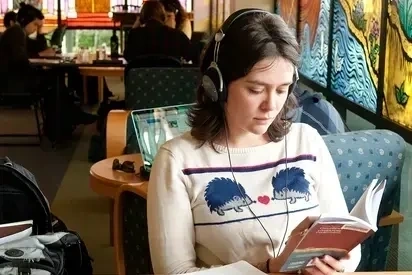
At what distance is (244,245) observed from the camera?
165 centimetres

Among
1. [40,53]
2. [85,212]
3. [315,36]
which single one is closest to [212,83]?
[315,36]

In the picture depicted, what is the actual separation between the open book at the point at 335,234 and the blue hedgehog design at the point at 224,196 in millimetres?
228

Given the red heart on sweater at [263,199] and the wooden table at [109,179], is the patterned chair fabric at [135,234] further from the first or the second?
the wooden table at [109,179]

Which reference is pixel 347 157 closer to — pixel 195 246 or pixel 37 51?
pixel 195 246

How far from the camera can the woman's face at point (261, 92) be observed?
158 cm

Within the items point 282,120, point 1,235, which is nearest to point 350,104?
point 282,120

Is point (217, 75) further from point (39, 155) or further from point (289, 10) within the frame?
point (39, 155)

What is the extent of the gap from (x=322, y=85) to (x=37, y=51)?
15.8ft

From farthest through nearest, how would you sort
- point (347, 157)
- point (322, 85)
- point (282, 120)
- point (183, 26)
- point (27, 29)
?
point (27, 29) → point (183, 26) → point (322, 85) → point (347, 157) → point (282, 120)

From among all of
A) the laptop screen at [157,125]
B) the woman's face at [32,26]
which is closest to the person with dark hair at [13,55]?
the woman's face at [32,26]

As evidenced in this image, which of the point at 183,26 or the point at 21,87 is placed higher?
the point at 183,26

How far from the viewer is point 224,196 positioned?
1646mm

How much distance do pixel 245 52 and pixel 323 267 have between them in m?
0.50

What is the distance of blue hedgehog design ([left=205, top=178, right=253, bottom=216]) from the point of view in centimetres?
164
